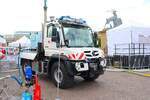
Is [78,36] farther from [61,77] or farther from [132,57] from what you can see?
[132,57]

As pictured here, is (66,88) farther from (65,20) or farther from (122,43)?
(122,43)

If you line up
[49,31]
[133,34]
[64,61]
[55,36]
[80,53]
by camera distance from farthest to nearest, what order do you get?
[133,34] < [49,31] < [55,36] < [64,61] < [80,53]

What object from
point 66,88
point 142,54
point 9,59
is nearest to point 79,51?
point 66,88

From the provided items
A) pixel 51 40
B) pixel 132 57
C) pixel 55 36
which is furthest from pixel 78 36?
pixel 132 57

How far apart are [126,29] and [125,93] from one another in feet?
31.8

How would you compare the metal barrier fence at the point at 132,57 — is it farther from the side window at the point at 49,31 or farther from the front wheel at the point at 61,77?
the front wheel at the point at 61,77

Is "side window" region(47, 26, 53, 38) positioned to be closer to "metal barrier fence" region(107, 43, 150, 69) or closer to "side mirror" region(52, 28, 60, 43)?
"side mirror" region(52, 28, 60, 43)

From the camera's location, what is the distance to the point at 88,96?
299 inches

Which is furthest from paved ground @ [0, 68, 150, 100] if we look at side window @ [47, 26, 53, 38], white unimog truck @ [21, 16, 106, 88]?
side window @ [47, 26, 53, 38]

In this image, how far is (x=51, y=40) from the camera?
30.1 feet

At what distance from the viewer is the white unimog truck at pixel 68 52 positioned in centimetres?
830

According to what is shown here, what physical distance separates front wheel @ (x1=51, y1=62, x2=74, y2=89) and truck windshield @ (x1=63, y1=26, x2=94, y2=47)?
3.19 ft

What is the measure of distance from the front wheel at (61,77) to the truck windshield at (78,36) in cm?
97

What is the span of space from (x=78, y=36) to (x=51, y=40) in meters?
1.09
